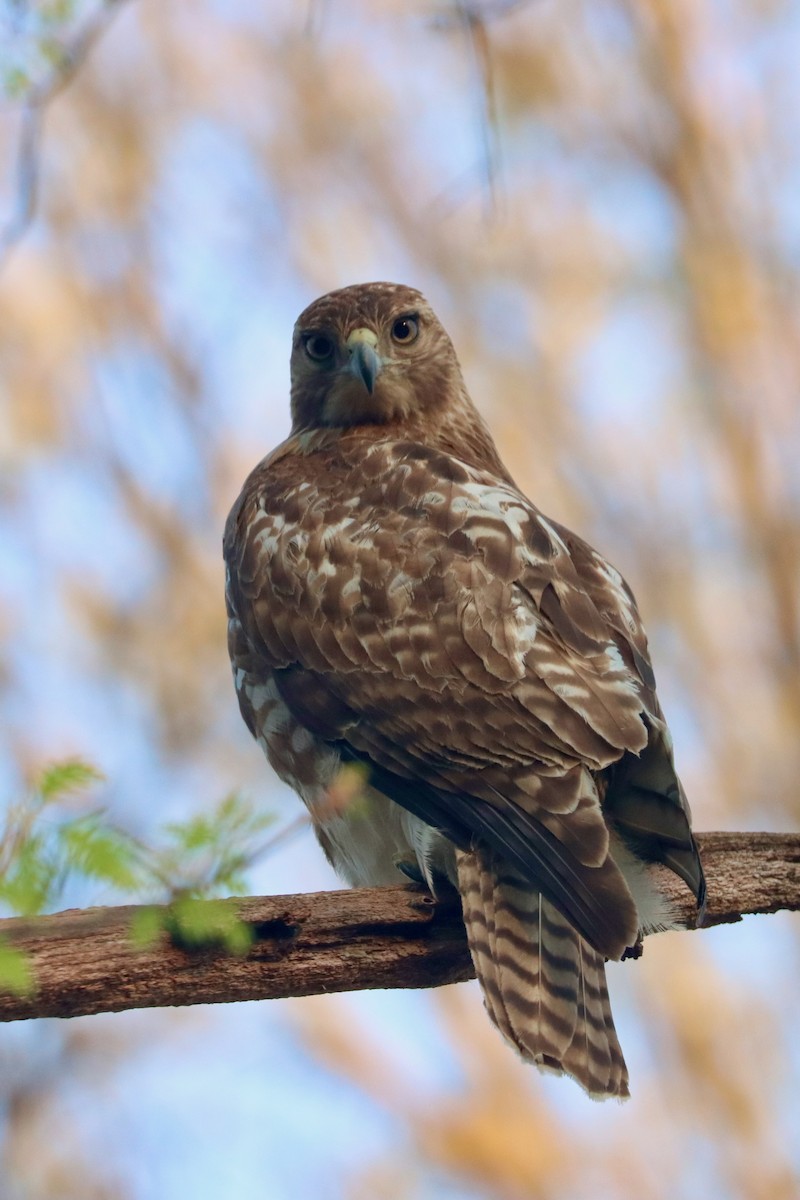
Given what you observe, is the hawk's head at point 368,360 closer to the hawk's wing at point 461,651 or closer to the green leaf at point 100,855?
the hawk's wing at point 461,651

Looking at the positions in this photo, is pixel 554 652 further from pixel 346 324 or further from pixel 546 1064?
pixel 346 324

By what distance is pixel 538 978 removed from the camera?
11.8ft

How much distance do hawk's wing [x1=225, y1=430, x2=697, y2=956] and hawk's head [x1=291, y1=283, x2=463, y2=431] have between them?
1.45 ft

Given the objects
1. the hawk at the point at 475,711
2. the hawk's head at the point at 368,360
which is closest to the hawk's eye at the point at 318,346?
the hawk's head at the point at 368,360

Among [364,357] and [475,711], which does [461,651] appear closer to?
[475,711]

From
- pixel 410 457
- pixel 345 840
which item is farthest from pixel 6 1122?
pixel 410 457

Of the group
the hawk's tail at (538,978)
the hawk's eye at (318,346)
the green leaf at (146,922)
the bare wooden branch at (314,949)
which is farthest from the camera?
the hawk's eye at (318,346)

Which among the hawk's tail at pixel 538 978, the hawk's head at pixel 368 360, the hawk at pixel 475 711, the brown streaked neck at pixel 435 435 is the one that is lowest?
the hawk's tail at pixel 538 978

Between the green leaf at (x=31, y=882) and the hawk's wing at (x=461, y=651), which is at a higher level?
the green leaf at (x=31, y=882)

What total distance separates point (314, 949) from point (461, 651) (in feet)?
3.06

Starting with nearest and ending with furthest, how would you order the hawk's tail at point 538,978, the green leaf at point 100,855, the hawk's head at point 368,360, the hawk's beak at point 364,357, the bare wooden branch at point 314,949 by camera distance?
1. the green leaf at point 100,855
2. the bare wooden branch at point 314,949
3. the hawk's tail at point 538,978
4. the hawk's beak at point 364,357
5. the hawk's head at point 368,360

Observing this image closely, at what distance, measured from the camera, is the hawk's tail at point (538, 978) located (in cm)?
354

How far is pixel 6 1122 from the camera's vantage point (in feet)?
27.7

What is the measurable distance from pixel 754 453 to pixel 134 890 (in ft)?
29.3
